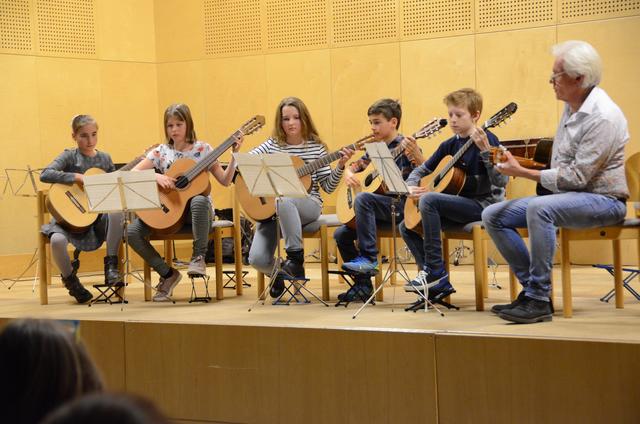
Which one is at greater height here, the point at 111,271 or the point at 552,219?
the point at 552,219

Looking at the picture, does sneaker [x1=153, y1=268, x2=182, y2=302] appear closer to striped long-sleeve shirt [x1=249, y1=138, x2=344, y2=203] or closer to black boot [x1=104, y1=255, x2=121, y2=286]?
black boot [x1=104, y1=255, x2=121, y2=286]

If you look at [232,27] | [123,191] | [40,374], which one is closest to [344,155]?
[123,191]

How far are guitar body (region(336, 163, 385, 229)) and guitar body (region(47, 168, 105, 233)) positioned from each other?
167cm

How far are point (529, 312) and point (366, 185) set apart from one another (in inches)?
58.4

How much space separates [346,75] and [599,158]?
4481mm

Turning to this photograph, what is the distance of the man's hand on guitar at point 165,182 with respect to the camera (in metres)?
5.20

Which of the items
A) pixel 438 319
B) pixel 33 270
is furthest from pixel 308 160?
pixel 33 270

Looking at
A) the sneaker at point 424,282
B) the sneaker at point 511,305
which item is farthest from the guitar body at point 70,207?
the sneaker at point 511,305

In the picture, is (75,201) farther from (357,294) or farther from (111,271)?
(357,294)

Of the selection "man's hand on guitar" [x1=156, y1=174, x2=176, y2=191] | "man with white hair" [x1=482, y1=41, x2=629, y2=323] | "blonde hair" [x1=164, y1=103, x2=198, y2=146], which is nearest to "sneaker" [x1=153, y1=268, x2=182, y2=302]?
"man's hand on guitar" [x1=156, y1=174, x2=176, y2=191]

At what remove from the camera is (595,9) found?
720 centimetres

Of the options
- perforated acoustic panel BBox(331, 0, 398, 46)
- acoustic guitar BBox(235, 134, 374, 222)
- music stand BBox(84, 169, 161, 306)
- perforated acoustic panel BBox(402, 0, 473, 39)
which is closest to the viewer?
music stand BBox(84, 169, 161, 306)

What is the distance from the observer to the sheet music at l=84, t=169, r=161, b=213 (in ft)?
15.6

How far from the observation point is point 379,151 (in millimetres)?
4270
